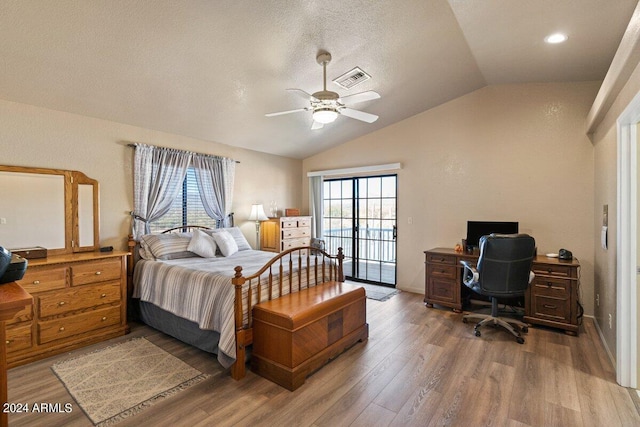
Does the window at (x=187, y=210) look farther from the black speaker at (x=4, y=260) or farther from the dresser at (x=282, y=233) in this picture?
the black speaker at (x=4, y=260)

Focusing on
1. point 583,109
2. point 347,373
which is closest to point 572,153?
point 583,109

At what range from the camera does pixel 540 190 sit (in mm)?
4148

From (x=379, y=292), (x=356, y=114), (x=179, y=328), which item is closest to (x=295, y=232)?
(x=379, y=292)

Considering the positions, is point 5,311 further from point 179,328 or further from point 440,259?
point 440,259

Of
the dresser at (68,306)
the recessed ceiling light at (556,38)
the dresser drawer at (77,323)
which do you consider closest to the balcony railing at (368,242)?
the recessed ceiling light at (556,38)

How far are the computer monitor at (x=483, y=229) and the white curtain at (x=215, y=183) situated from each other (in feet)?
12.1

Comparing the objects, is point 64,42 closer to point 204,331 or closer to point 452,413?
point 204,331

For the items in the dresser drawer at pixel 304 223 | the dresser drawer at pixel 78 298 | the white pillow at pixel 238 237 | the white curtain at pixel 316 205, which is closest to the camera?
the dresser drawer at pixel 78 298

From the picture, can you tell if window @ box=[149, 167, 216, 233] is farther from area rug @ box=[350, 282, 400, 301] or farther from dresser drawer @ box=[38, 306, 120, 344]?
area rug @ box=[350, 282, 400, 301]

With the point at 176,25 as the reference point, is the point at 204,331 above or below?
below

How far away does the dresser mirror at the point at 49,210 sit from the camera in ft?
10.1

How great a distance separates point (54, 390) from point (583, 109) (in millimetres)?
6174

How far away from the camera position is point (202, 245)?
399 cm

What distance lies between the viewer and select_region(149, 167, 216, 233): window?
4417 millimetres
